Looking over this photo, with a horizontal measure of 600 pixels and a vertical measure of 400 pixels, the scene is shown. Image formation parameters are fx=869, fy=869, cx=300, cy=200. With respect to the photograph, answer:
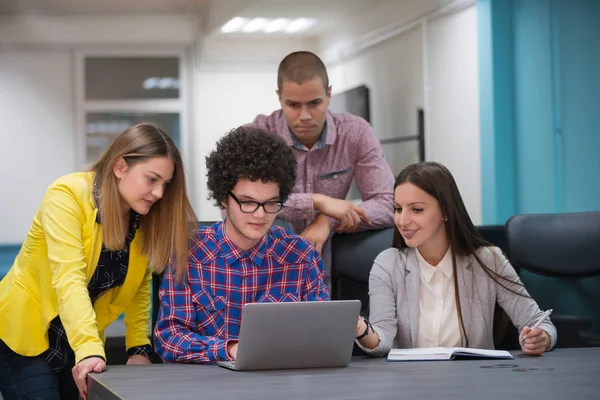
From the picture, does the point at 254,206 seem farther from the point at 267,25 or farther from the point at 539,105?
the point at 267,25

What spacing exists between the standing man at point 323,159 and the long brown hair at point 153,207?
1.99 feet

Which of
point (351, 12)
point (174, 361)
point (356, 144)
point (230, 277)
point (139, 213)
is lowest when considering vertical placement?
point (174, 361)

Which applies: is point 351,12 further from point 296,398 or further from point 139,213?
point 296,398

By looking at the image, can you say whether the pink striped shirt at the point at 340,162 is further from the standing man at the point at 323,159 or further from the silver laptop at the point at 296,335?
the silver laptop at the point at 296,335

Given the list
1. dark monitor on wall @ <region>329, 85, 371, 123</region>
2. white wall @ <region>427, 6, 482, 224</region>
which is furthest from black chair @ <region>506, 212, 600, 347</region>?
dark monitor on wall @ <region>329, 85, 371, 123</region>

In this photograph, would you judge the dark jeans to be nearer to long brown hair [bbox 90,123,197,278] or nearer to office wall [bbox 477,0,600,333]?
long brown hair [bbox 90,123,197,278]

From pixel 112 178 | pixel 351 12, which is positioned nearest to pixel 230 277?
pixel 112 178

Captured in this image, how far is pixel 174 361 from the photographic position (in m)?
2.08

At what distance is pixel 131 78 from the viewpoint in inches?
335

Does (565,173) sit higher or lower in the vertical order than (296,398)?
higher

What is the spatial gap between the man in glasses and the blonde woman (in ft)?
0.24

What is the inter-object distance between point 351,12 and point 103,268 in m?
5.35

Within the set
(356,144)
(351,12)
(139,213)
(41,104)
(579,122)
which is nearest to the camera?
(139,213)

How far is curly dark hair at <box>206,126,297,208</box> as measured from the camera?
2.16 meters
